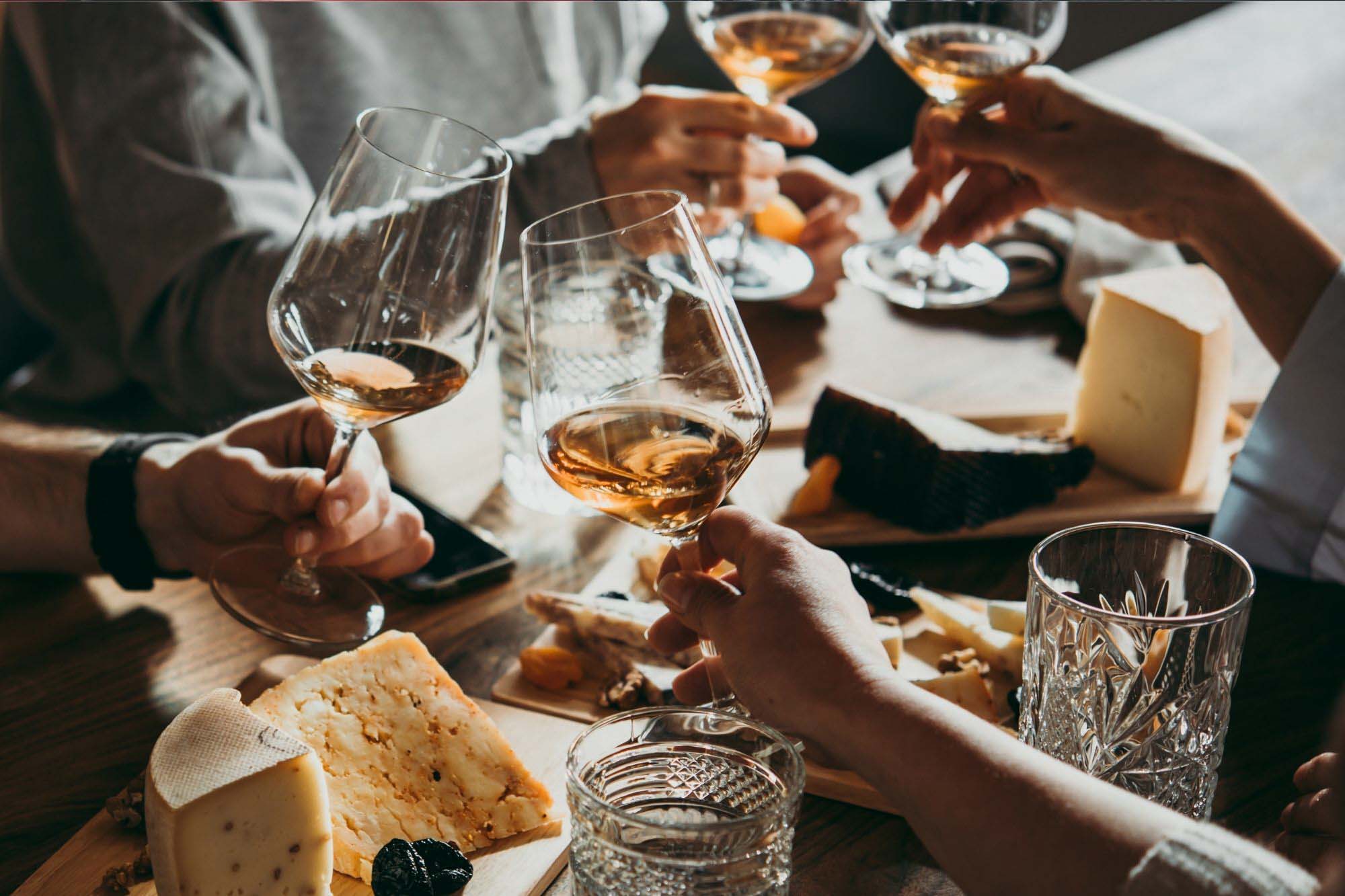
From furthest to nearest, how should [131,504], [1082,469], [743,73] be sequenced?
1. [743,73]
2. [1082,469]
3. [131,504]

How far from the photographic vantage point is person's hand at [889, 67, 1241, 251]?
4.34 feet

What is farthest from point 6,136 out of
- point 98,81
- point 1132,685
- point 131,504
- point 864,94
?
point 864,94

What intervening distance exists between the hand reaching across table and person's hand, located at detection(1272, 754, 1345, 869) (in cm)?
72

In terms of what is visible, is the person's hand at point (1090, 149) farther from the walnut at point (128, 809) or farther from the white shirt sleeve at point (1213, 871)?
the walnut at point (128, 809)

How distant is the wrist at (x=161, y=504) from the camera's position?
1089 millimetres

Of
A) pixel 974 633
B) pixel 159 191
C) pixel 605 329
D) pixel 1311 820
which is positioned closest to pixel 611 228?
pixel 605 329

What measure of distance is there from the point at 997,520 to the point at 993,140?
0.48 metres

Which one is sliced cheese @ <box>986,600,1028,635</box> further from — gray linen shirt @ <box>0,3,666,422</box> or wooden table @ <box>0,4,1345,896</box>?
gray linen shirt @ <box>0,3,666,422</box>

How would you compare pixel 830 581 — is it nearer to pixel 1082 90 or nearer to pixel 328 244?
pixel 328 244

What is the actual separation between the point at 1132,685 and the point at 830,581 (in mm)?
194

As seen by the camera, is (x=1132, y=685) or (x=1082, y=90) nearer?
(x=1132, y=685)

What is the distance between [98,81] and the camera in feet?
5.16

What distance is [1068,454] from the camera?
125cm

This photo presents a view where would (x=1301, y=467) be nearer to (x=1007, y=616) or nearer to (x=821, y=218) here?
A: (x=1007, y=616)
